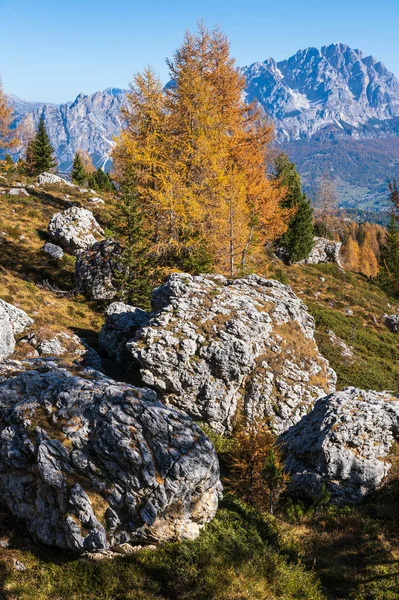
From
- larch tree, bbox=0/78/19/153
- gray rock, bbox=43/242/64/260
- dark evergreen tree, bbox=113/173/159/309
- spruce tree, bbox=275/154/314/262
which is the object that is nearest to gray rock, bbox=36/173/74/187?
larch tree, bbox=0/78/19/153

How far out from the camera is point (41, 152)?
5912 centimetres

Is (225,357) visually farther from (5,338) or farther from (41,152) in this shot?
(41,152)

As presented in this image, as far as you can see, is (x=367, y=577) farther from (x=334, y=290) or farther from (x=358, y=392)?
(x=334, y=290)

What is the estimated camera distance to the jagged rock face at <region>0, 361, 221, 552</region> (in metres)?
8.10

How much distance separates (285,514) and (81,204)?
40940mm

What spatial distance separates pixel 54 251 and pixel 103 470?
24.5 metres

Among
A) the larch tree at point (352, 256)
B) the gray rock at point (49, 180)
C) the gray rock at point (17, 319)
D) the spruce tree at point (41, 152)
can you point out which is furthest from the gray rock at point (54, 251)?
the larch tree at point (352, 256)

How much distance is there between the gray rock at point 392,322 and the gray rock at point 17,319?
34139mm

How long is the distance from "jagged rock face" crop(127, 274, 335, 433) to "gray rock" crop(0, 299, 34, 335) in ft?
20.8

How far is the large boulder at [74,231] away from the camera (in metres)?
30.0

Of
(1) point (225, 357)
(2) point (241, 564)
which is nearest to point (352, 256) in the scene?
(1) point (225, 357)

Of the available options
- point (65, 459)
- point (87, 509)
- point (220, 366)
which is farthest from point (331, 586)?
point (220, 366)

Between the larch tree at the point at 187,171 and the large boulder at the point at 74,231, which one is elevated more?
the larch tree at the point at 187,171

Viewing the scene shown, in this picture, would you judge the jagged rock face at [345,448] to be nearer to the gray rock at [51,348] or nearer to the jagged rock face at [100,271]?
the gray rock at [51,348]
